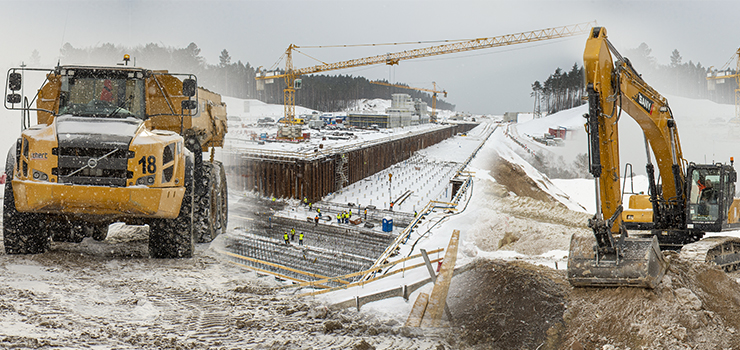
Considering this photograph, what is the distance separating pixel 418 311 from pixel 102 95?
16.6 feet

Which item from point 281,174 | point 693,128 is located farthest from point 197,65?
point 693,128

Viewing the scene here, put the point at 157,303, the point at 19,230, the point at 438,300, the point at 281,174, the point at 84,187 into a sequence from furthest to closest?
the point at 281,174
the point at 19,230
the point at 438,300
the point at 84,187
the point at 157,303

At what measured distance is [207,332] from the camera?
15.6 ft

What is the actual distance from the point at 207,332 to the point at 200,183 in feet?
9.11

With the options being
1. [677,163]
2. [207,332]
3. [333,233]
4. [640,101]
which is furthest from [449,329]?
[333,233]

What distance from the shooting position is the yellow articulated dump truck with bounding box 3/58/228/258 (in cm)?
549

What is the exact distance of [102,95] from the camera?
643 cm

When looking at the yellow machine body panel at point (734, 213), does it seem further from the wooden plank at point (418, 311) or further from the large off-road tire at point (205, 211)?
the large off-road tire at point (205, 211)

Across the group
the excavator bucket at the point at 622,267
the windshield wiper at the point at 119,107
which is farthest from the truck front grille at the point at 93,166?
the excavator bucket at the point at 622,267

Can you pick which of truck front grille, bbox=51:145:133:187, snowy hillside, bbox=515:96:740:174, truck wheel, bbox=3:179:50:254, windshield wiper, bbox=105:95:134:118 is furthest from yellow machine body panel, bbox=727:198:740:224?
truck wheel, bbox=3:179:50:254

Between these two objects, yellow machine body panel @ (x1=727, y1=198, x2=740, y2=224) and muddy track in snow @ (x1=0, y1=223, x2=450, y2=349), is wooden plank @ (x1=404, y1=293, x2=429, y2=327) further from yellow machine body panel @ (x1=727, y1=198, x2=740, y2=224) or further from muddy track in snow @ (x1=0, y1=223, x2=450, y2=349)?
yellow machine body panel @ (x1=727, y1=198, x2=740, y2=224)

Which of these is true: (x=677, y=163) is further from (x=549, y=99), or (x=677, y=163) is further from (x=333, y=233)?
(x=333, y=233)

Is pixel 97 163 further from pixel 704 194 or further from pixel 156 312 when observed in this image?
pixel 704 194

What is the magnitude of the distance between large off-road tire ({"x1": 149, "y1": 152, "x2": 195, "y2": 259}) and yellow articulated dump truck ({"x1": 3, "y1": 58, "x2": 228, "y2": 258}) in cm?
1
